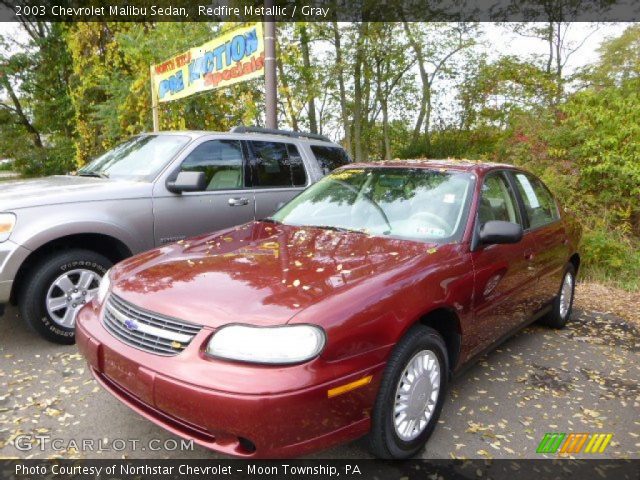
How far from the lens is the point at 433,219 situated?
315cm

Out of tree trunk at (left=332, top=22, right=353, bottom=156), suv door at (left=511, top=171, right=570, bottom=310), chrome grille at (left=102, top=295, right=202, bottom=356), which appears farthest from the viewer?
tree trunk at (left=332, top=22, right=353, bottom=156)

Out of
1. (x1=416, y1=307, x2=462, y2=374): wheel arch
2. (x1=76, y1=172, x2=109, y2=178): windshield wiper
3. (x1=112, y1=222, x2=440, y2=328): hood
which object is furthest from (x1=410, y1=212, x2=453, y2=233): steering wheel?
(x1=76, y1=172, x2=109, y2=178): windshield wiper

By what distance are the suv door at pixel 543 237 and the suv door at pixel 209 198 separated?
275 centimetres

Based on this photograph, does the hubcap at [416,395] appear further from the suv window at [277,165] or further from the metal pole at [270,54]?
the metal pole at [270,54]

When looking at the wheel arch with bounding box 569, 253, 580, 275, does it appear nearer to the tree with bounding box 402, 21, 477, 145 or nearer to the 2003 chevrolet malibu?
the 2003 chevrolet malibu

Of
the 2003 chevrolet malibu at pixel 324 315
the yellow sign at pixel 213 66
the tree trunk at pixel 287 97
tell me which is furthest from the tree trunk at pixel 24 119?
the 2003 chevrolet malibu at pixel 324 315

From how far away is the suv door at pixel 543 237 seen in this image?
3855 millimetres

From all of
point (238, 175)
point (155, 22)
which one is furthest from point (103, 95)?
point (238, 175)

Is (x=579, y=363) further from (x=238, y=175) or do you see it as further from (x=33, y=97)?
(x=33, y=97)

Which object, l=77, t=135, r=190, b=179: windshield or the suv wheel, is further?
l=77, t=135, r=190, b=179: windshield

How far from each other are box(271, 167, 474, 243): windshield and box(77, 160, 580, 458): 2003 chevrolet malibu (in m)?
0.01

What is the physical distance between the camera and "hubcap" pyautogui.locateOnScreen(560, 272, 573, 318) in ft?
15.5

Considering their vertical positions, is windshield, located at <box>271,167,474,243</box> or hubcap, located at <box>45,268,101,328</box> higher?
windshield, located at <box>271,167,474,243</box>

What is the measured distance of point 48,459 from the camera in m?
2.52
